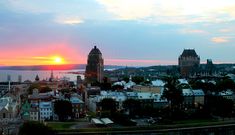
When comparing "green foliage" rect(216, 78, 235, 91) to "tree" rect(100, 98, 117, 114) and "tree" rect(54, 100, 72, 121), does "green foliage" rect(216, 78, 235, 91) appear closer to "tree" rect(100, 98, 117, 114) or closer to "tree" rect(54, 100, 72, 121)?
"tree" rect(100, 98, 117, 114)

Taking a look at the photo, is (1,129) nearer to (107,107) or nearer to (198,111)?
(107,107)

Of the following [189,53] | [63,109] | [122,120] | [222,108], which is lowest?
[122,120]

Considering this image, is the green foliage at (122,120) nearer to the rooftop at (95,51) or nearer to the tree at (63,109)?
the tree at (63,109)

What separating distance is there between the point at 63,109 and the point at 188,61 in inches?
3083

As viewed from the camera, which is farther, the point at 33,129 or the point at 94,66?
the point at 94,66

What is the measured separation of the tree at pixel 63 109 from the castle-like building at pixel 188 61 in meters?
75.1

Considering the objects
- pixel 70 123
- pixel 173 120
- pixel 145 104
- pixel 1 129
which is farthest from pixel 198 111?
pixel 1 129

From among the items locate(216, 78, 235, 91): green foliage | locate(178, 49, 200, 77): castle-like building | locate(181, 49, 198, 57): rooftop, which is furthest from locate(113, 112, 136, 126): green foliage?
locate(181, 49, 198, 57): rooftop

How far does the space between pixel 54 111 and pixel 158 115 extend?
11575mm

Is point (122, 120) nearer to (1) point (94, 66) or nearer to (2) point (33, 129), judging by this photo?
(2) point (33, 129)

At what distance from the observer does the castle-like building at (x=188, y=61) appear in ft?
395

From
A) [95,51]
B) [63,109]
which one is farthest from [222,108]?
[95,51]

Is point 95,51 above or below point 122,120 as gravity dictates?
above

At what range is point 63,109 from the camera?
156ft
